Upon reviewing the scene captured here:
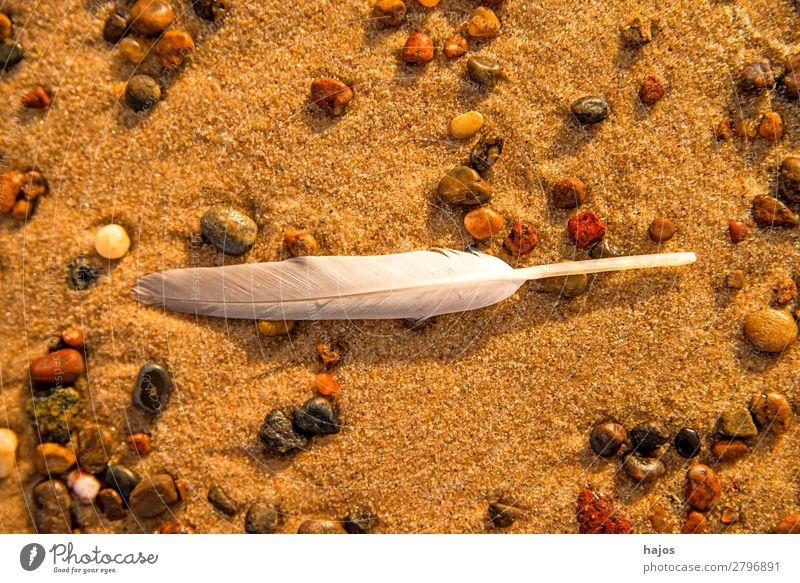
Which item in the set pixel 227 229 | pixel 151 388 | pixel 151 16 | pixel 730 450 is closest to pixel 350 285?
pixel 227 229

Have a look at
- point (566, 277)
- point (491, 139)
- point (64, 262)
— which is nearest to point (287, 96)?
point (491, 139)

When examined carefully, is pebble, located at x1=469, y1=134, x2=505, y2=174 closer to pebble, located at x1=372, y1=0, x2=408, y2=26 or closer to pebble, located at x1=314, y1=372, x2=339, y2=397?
pebble, located at x1=372, y1=0, x2=408, y2=26

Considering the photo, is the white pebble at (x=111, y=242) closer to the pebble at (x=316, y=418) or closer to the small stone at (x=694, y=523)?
the pebble at (x=316, y=418)

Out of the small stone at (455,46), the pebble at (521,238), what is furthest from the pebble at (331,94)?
the pebble at (521,238)

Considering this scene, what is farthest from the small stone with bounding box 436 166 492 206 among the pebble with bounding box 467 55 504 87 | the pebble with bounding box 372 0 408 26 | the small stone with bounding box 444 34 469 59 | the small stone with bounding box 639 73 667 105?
the small stone with bounding box 639 73 667 105

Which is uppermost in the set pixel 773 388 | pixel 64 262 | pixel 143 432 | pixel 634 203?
pixel 634 203

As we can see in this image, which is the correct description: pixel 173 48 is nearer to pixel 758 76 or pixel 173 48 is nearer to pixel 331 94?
pixel 331 94

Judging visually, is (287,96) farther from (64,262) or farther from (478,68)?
(64,262)
